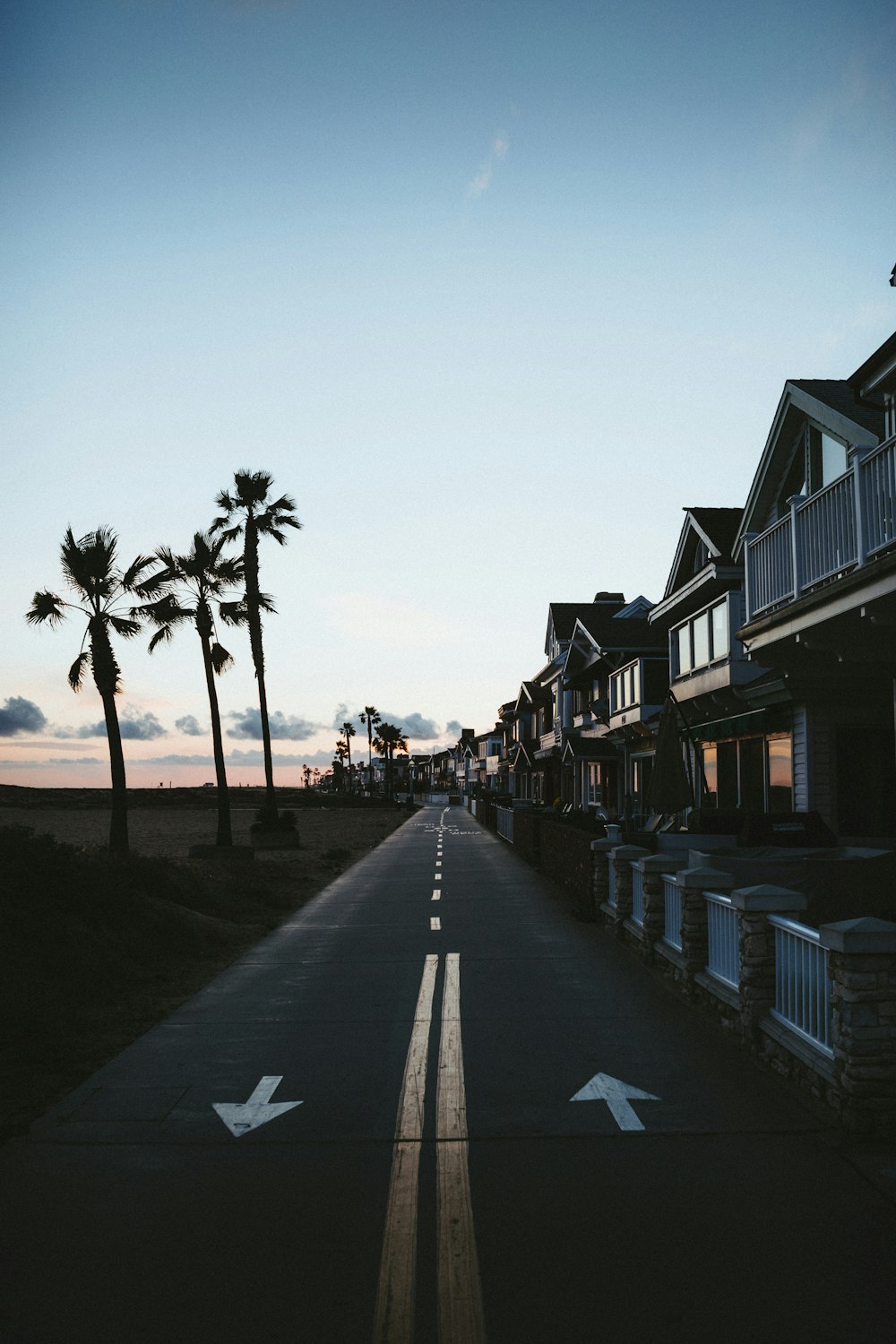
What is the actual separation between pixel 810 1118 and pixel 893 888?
4553 mm

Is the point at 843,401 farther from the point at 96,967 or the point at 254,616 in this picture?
the point at 254,616

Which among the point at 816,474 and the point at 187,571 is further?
the point at 187,571

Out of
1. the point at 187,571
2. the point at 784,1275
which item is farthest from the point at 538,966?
the point at 187,571

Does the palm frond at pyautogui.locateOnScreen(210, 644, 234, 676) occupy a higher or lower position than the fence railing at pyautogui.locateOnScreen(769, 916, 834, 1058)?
higher

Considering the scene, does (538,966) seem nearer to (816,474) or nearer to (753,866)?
(753,866)

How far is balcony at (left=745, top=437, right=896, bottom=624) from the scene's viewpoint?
10516 mm

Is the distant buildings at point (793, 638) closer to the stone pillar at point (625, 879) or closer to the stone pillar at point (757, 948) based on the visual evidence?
the stone pillar at point (625, 879)

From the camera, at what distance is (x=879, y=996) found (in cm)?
568

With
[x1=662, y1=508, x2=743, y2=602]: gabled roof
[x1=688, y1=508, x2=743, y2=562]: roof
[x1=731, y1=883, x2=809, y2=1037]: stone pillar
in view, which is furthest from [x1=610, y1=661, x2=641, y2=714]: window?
[x1=731, y1=883, x2=809, y2=1037]: stone pillar

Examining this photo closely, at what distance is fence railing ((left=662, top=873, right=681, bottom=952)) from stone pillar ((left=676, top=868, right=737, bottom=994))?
55cm

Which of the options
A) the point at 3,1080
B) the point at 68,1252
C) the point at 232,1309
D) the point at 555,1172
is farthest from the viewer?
the point at 3,1080

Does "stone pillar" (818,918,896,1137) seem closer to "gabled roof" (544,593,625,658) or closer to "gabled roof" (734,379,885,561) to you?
"gabled roof" (734,379,885,561)


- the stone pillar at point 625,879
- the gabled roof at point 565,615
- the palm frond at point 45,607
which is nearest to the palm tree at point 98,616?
the palm frond at point 45,607

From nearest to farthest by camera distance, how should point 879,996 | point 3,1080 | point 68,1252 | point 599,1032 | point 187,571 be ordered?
1. point 68,1252
2. point 879,996
3. point 3,1080
4. point 599,1032
5. point 187,571
